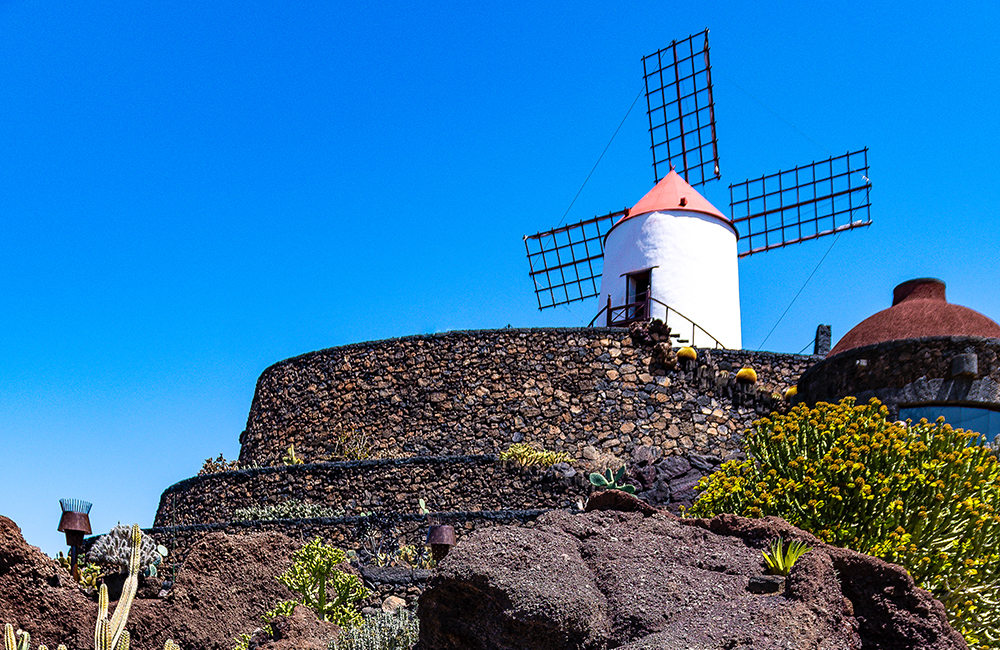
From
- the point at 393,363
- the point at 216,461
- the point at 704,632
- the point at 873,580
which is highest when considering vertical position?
the point at 393,363

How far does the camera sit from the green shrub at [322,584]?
9.56 meters

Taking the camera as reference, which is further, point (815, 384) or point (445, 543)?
point (815, 384)

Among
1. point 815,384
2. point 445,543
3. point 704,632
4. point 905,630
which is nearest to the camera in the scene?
point 704,632

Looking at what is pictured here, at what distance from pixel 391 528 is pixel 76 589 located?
233 inches

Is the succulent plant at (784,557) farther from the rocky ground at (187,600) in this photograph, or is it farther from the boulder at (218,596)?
the boulder at (218,596)

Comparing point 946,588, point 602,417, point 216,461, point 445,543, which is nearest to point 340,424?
point 216,461

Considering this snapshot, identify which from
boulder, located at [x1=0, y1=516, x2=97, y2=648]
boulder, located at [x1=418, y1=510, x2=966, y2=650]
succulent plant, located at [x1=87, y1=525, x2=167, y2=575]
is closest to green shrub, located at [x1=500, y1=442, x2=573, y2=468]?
succulent plant, located at [x1=87, y1=525, x2=167, y2=575]

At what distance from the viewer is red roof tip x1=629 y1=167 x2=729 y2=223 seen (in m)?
23.4

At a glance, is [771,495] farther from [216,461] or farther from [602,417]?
[216,461]

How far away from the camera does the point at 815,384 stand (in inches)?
531

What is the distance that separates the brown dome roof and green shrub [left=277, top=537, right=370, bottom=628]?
340 inches

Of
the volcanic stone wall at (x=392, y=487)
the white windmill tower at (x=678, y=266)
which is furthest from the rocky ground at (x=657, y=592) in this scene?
the white windmill tower at (x=678, y=266)

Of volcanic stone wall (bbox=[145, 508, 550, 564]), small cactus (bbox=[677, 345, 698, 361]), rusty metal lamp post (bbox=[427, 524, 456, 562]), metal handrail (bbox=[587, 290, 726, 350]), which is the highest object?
metal handrail (bbox=[587, 290, 726, 350])

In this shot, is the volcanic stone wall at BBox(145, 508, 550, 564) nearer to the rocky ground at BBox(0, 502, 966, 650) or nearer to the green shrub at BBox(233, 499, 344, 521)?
the green shrub at BBox(233, 499, 344, 521)
